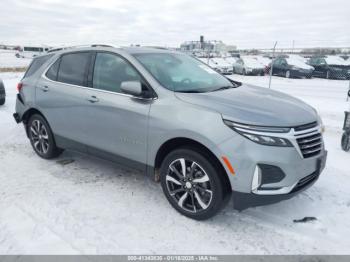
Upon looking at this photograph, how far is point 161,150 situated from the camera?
3469 mm

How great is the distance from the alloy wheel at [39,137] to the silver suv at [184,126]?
0.74 feet

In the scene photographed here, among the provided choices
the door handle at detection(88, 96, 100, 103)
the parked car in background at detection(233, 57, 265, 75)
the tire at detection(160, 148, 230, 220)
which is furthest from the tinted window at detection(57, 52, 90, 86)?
the parked car in background at detection(233, 57, 265, 75)

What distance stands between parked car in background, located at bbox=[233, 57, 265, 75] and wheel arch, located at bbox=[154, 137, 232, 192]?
1959 centimetres

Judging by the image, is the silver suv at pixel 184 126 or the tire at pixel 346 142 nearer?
the silver suv at pixel 184 126

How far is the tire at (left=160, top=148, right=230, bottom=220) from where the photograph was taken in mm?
3088

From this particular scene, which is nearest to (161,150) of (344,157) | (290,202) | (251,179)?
(251,179)

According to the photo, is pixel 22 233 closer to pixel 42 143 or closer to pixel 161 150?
pixel 161 150

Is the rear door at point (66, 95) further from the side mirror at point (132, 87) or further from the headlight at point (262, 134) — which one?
the headlight at point (262, 134)

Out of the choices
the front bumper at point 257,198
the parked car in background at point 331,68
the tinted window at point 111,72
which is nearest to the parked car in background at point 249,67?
the parked car in background at point 331,68

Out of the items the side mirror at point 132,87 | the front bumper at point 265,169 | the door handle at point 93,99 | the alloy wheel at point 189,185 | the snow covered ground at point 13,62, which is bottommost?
the alloy wheel at point 189,185

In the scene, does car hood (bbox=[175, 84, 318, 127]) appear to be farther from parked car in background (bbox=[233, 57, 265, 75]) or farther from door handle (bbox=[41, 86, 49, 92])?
parked car in background (bbox=[233, 57, 265, 75])

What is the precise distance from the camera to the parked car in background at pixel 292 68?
1966 cm

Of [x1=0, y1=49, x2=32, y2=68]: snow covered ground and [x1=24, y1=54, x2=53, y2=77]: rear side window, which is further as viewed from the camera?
[x1=0, y1=49, x2=32, y2=68]: snow covered ground

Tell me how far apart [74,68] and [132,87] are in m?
1.42
